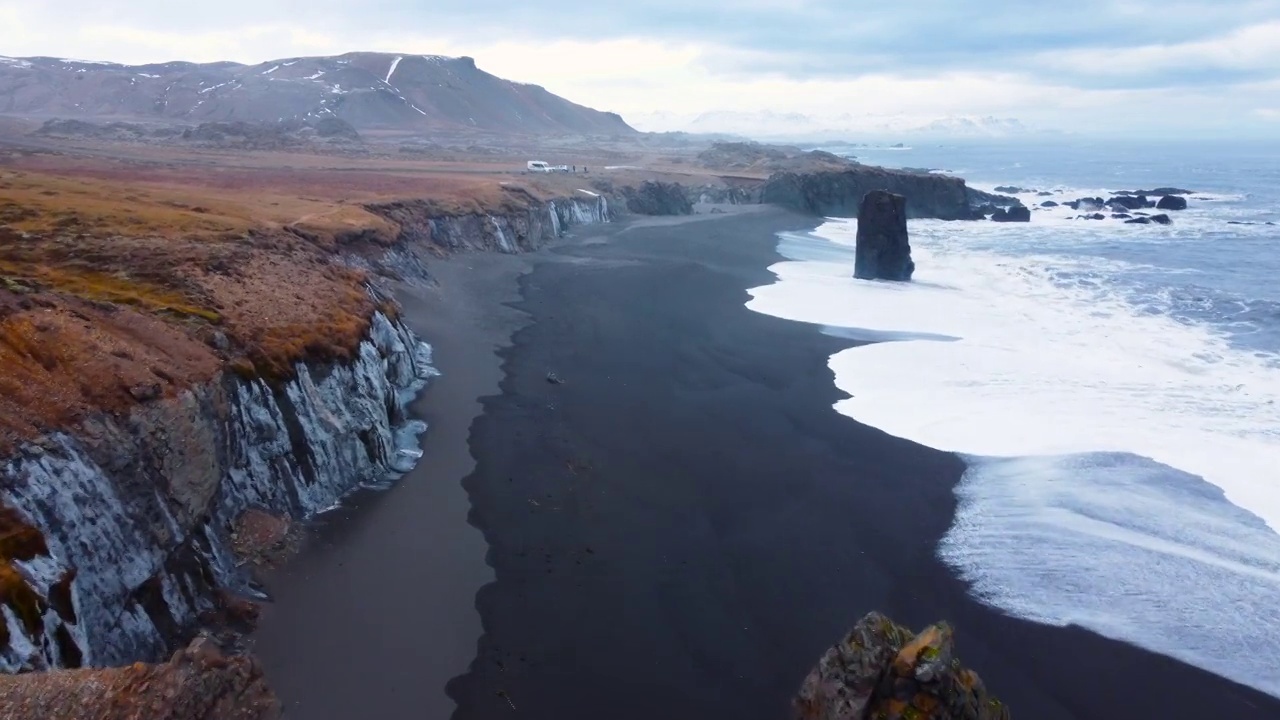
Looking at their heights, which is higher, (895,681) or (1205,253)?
(1205,253)

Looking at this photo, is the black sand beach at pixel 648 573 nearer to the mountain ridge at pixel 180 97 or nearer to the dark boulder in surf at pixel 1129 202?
the dark boulder in surf at pixel 1129 202

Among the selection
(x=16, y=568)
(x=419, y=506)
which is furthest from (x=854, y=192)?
(x=16, y=568)

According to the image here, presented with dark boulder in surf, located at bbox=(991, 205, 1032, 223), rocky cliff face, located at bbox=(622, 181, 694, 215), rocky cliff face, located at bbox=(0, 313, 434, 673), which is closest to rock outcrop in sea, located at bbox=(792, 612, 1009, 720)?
rocky cliff face, located at bbox=(0, 313, 434, 673)

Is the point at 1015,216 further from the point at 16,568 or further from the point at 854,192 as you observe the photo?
the point at 16,568

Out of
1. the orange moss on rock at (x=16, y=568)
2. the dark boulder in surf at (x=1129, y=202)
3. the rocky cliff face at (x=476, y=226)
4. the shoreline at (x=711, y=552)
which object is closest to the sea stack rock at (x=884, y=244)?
the shoreline at (x=711, y=552)

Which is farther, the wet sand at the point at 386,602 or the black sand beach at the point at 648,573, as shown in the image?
the black sand beach at the point at 648,573

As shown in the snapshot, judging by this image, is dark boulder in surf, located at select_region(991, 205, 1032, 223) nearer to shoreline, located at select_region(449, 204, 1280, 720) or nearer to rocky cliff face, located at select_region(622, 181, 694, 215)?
rocky cliff face, located at select_region(622, 181, 694, 215)

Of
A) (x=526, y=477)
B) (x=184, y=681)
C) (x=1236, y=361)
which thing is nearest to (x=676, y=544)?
(x=526, y=477)
